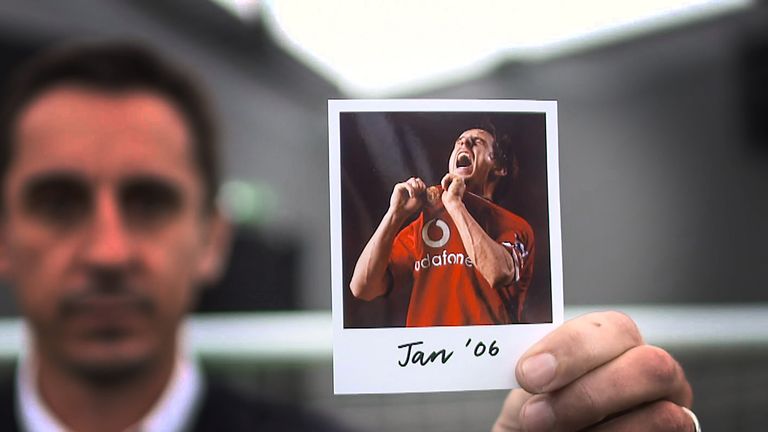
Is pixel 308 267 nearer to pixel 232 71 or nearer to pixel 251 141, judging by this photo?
pixel 251 141

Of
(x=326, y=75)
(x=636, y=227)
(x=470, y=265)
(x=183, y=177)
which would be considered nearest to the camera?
(x=470, y=265)

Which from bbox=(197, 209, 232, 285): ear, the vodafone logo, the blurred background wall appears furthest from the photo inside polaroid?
bbox=(197, 209, 232, 285): ear

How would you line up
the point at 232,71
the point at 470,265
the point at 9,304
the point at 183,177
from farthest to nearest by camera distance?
the point at 232,71, the point at 9,304, the point at 183,177, the point at 470,265

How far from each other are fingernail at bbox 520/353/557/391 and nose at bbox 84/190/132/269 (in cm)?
62

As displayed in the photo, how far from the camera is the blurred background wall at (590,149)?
133cm

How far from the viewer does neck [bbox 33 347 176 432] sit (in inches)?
44.5

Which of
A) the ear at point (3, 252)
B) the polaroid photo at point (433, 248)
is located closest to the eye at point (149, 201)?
the ear at point (3, 252)

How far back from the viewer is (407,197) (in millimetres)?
529

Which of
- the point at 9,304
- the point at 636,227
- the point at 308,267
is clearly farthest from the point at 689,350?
the point at 9,304

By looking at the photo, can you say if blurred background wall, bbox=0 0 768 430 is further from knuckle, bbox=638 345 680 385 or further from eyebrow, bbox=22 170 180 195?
knuckle, bbox=638 345 680 385

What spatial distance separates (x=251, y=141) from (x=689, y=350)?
3.42 ft

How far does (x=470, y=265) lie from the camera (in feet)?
1.72

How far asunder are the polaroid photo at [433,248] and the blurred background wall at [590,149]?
1.66 feet

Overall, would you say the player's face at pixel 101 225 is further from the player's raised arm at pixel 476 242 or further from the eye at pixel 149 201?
the player's raised arm at pixel 476 242
